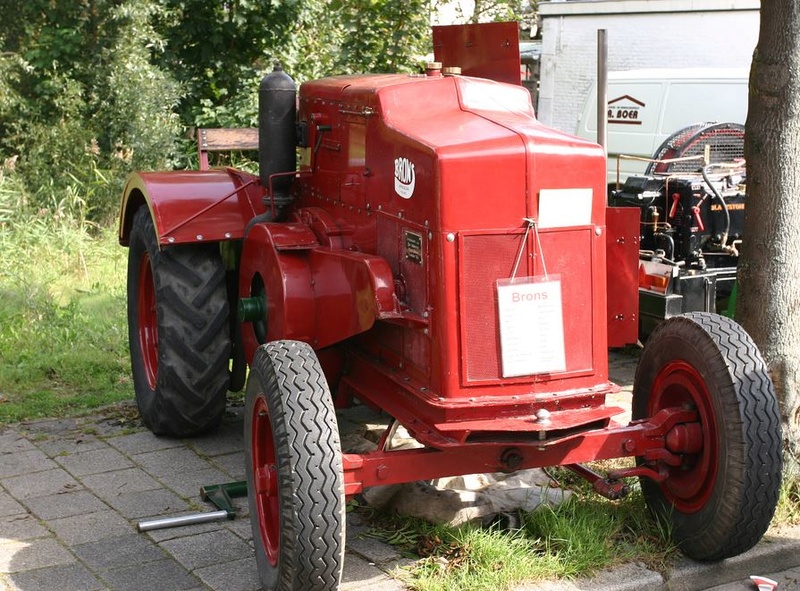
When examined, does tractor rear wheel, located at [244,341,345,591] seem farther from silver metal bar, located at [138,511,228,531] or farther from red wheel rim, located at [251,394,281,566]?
silver metal bar, located at [138,511,228,531]

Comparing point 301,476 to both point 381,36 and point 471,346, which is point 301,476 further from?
point 381,36

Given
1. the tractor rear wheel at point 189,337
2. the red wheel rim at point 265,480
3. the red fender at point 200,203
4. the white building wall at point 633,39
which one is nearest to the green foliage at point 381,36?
the white building wall at point 633,39

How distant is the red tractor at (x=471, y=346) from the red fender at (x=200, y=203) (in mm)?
651

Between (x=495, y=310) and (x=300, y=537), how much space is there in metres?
1.02

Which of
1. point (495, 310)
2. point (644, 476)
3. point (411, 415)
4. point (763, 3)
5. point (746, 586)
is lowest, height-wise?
point (746, 586)

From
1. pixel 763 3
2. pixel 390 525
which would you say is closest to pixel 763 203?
pixel 763 3

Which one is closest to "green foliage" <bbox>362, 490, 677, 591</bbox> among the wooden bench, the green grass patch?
the green grass patch

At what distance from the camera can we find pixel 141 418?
237 inches

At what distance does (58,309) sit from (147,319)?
2.20m

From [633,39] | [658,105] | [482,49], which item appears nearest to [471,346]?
[482,49]

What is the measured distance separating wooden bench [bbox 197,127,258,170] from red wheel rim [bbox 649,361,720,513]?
315 cm

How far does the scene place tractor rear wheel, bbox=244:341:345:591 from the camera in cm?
359

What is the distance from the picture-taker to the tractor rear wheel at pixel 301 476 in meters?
3.59

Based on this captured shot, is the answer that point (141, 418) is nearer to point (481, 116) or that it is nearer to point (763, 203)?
point (481, 116)
